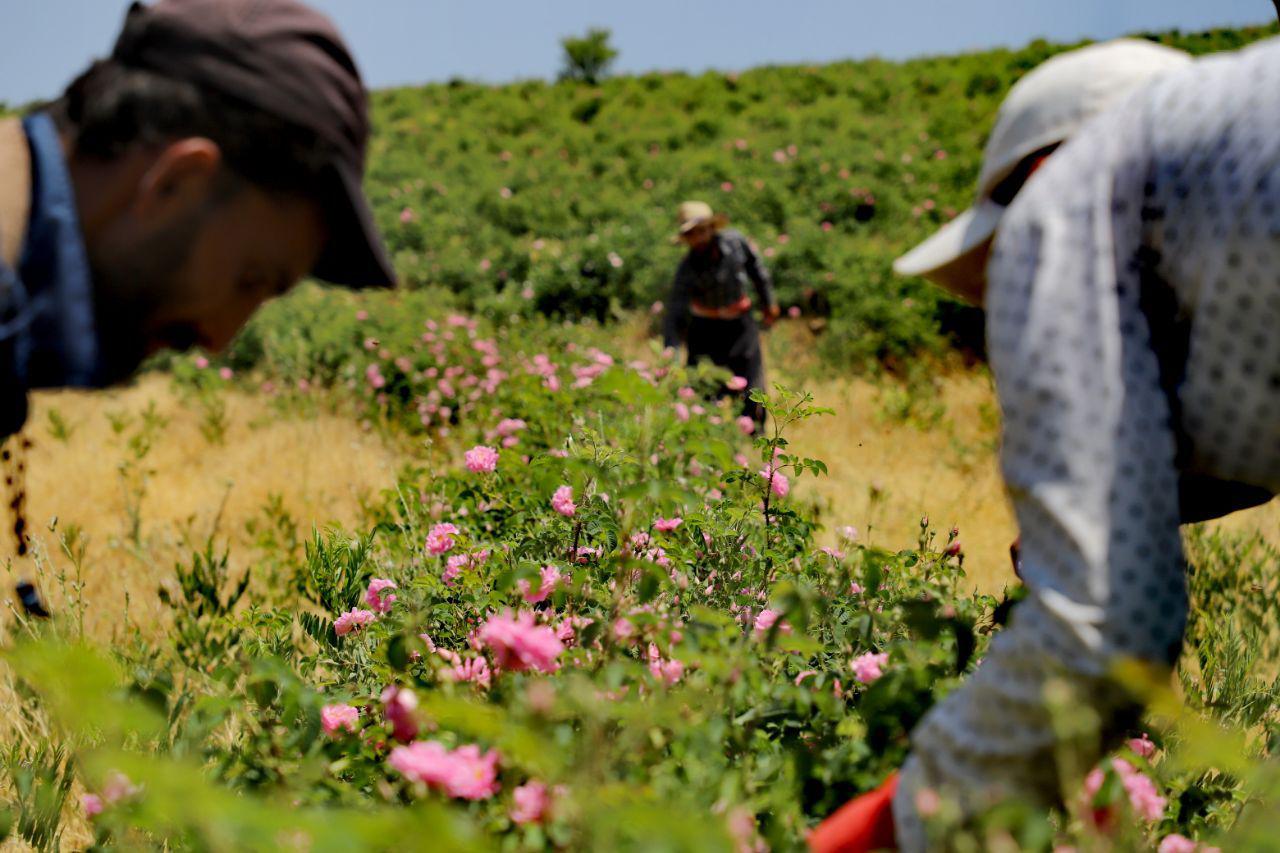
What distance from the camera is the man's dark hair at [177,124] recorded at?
1005mm

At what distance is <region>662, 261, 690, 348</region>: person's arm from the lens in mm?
5484

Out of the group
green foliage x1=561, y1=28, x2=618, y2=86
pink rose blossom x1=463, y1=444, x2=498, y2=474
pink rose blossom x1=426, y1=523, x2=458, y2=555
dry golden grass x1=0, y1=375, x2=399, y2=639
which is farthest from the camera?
green foliage x1=561, y1=28, x2=618, y2=86

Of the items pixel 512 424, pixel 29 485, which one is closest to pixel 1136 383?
pixel 512 424

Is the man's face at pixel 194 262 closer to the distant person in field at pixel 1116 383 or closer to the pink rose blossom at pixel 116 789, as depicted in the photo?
the pink rose blossom at pixel 116 789

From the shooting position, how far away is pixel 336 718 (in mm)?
1408

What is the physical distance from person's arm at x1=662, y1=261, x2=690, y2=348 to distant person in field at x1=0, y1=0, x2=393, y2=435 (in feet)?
14.5

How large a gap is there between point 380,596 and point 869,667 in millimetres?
956

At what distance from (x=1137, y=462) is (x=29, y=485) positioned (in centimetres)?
560

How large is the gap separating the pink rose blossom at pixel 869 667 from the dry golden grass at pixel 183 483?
252 centimetres

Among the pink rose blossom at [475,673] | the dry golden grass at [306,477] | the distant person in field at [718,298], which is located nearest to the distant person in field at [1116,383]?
the pink rose blossom at [475,673]

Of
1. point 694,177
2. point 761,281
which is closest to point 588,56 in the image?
point 694,177

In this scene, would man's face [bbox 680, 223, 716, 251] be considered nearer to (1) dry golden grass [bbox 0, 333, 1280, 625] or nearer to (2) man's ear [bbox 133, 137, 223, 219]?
(1) dry golden grass [bbox 0, 333, 1280, 625]

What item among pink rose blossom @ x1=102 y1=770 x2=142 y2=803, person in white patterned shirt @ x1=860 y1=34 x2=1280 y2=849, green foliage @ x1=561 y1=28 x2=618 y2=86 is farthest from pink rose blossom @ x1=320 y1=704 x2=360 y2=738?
green foliage @ x1=561 y1=28 x2=618 y2=86

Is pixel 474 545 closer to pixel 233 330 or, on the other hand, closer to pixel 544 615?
pixel 544 615
